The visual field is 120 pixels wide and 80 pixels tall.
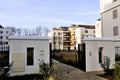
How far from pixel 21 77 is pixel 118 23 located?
24794 millimetres

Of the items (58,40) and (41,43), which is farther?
(58,40)

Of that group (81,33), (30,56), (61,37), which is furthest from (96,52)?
(61,37)

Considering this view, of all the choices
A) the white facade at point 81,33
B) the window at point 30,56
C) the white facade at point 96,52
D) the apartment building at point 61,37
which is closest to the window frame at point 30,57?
the window at point 30,56

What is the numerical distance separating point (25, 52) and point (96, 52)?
6433 mm

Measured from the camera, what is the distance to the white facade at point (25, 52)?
1370 centimetres

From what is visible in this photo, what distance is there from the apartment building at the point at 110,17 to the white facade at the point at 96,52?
→ 49.6 ft

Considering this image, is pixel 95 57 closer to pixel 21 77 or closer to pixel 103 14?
pixel 21 77

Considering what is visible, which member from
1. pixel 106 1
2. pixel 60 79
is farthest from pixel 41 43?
pixel 106 1

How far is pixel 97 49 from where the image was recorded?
1612 centimetres

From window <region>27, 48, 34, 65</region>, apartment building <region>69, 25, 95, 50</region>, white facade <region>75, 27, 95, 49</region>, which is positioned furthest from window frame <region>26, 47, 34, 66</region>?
white facade <region>75, 27, 95, 49</region>

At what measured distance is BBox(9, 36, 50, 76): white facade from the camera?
13.7m

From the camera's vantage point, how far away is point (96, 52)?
16094 mm

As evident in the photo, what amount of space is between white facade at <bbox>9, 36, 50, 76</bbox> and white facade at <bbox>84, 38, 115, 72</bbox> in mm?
3825

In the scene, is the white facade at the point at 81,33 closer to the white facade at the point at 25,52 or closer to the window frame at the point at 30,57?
the white facade at the point at 25,52
